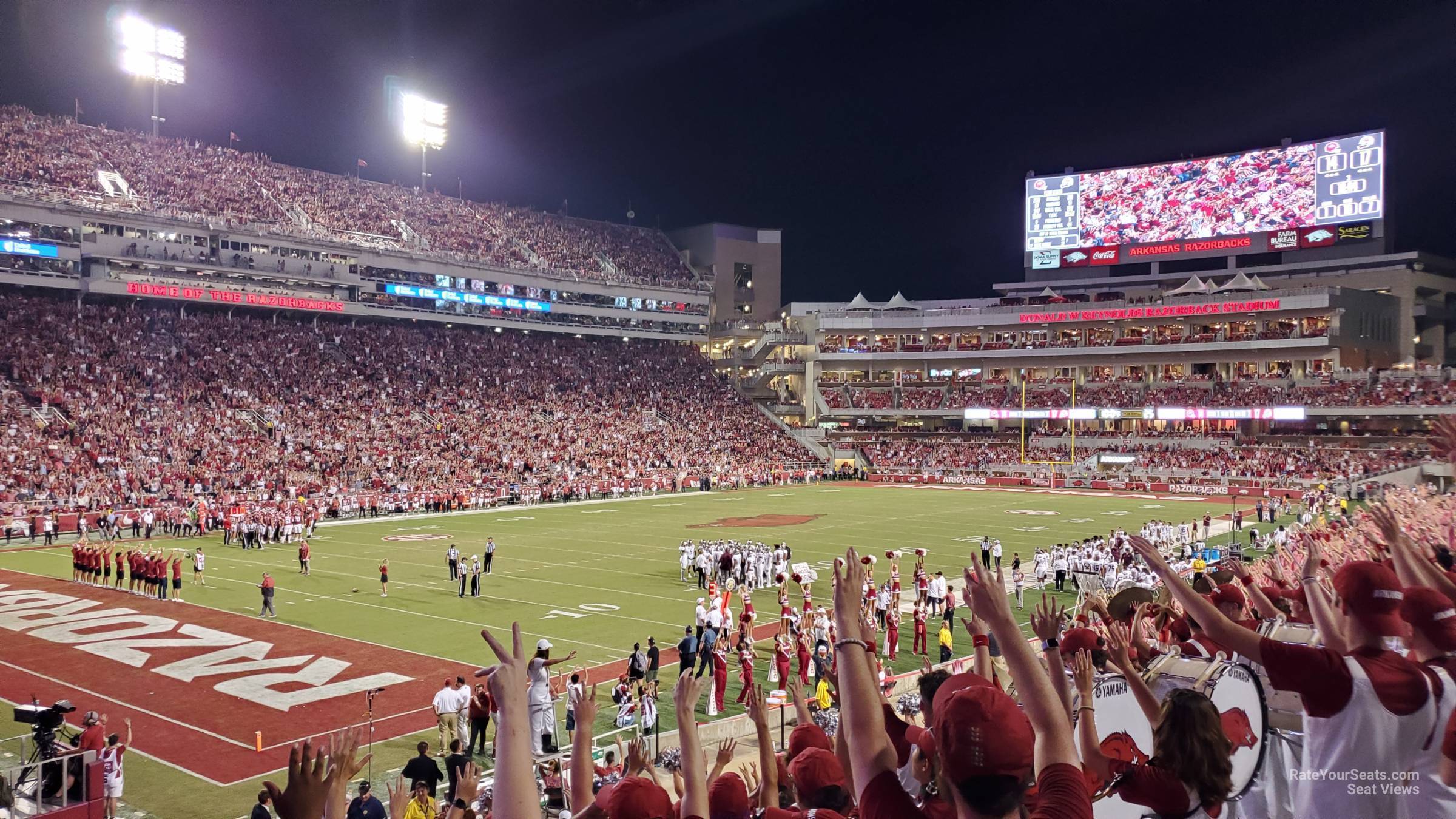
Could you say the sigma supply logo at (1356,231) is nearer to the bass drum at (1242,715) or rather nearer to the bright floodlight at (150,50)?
the bright floodlight at (150,50)

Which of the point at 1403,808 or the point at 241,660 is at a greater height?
the point at 1403,808

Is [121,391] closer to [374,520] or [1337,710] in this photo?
[374,520]

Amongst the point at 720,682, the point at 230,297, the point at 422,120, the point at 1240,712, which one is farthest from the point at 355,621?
the point at 422,120

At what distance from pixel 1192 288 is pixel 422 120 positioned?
182ft

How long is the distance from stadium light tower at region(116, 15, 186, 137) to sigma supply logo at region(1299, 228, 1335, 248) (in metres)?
70.4

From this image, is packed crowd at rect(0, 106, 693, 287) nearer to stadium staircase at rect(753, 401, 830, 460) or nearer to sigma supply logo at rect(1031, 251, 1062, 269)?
stadium staircase at rect(753, 401, 830, 460)

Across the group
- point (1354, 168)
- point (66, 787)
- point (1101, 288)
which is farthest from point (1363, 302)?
point (66, 787)

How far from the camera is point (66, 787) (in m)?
9.46

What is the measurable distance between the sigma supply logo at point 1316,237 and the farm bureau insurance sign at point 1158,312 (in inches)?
162

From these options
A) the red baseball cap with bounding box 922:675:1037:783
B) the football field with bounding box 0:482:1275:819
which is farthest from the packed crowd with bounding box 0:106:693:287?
the red baseball cap with bounding box 922:675:1037:783

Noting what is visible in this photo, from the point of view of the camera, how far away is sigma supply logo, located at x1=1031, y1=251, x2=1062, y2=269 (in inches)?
2896

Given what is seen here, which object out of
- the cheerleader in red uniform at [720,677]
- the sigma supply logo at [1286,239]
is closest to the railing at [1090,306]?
the sigma supply logo at [1286,239]

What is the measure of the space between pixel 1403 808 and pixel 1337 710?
1.33ft

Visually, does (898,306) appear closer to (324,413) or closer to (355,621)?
(324,413)
